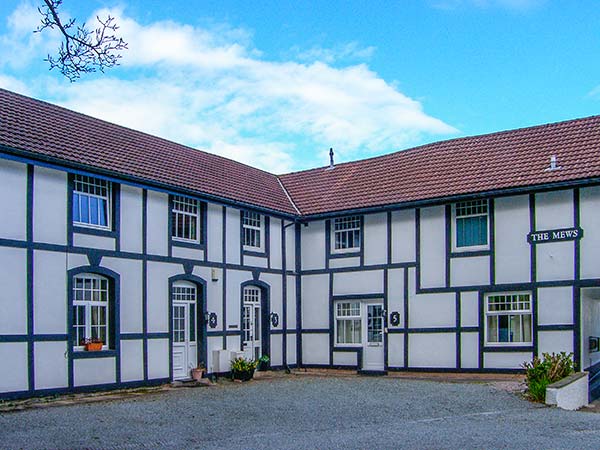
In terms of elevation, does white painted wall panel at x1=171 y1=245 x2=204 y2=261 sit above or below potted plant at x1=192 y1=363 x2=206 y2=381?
above

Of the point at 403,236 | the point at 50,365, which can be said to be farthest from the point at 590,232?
the point at 50,365

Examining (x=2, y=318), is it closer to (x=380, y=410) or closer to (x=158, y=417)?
(x=158, y=417)

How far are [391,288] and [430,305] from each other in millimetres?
1289

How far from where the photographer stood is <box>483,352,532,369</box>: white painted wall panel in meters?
18.7

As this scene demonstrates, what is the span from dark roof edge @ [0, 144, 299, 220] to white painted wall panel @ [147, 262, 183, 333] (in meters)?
1.84

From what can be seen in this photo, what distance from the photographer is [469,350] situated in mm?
19516

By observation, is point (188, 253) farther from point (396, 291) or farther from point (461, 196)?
point (461, 196)

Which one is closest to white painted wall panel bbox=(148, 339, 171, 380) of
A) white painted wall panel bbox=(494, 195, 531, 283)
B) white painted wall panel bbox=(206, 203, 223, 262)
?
white painted wall panel bbox=(206, 203, 223, 262)

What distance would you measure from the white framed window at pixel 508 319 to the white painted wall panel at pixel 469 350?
0.32m

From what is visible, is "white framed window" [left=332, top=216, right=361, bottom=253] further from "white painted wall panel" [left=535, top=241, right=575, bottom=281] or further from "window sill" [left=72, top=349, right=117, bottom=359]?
"window sill" [left=72, top=349, right=117, bottom=359]

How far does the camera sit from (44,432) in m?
11.4

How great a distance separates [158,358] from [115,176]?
4.36 metres

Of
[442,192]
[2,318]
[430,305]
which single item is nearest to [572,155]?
[442,192]

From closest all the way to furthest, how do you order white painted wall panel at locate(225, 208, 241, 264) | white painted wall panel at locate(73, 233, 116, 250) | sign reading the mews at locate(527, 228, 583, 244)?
white painted wall panel at locate(73, 233, 116, 250)
sign reading the mews at locate(527, 228, 583, 244)
white painted wall panel at locate(225, 208, 241, 264)
